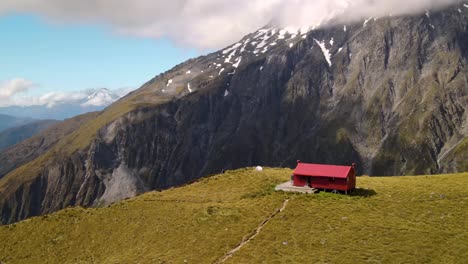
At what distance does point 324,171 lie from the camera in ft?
226

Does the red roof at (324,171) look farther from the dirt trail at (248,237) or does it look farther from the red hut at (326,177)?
the dirt trail at (248,237)

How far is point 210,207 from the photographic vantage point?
62750 mm

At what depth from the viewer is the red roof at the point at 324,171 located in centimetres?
6669

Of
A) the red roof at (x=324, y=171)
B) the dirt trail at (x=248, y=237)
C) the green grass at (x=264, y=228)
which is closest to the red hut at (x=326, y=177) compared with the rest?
the red roof at (x=324, y=171)

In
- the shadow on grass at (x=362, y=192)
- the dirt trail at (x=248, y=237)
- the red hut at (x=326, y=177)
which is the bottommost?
the dirt trail at (x=248, y=237)

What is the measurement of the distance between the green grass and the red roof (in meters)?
3.67

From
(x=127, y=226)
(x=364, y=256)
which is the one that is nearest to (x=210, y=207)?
(x=127, y=226)

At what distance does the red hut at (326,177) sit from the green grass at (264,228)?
2.57 meters

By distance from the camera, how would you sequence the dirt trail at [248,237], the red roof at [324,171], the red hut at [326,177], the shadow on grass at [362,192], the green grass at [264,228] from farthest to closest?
the red roof at [324,171], the red hut at [326,177], the shadow on grass at [362,192], the dirt trail at [248,237], the green grass at [264,228]

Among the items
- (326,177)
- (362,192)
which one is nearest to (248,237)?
(326,177)

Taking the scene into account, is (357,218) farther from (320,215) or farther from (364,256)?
(364,256)

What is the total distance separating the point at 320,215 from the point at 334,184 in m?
12.3

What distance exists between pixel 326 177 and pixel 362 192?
567 centimetres

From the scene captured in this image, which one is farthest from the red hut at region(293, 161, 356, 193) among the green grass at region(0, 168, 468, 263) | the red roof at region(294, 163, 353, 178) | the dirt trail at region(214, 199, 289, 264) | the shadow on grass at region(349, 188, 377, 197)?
the dirt trail at region(214, 199, 289, 264)
